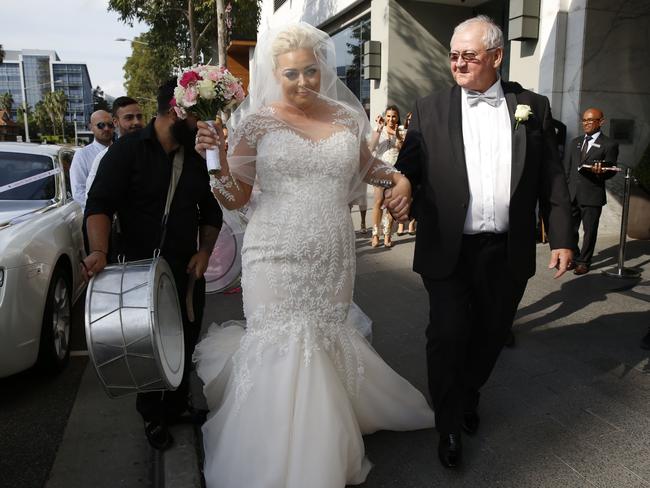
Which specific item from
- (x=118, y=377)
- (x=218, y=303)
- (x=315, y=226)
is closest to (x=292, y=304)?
(x=315, y=226)

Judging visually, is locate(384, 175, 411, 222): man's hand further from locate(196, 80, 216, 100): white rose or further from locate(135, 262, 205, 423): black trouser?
locate(135, 262, 205, 423): black trouser

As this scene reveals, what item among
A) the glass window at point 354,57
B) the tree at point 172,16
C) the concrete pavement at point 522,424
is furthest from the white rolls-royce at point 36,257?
the tree at point 172,16

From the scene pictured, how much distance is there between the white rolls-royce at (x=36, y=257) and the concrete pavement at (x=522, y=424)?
46 centimetres

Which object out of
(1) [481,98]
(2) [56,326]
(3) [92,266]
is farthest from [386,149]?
(3) [92,266]

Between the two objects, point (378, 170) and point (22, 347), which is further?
point (22, 347)

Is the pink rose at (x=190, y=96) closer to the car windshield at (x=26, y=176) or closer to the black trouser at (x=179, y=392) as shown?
the black trouser at (x=179, y=392)

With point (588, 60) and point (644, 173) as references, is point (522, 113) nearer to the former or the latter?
point (644, 173)

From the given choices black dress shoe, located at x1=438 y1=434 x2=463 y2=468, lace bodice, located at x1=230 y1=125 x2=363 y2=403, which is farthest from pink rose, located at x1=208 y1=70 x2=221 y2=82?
black dress shoe, located at x1=438 y1=434 x2=463 y2=468

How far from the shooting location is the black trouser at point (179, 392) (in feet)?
10.2

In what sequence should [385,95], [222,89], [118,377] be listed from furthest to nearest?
[385,95]
[222,89]
[118,377]

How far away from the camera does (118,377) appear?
8.21 feet

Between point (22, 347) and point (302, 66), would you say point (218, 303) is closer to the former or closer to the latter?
point (22, 347)

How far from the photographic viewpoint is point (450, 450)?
2.85 metres

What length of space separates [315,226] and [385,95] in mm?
10942
